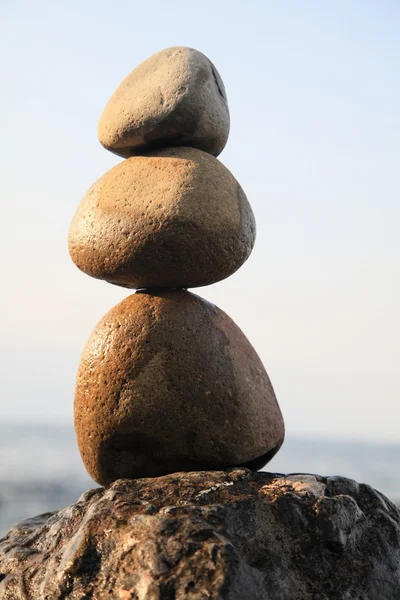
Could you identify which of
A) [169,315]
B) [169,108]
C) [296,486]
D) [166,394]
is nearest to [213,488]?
[296,486]

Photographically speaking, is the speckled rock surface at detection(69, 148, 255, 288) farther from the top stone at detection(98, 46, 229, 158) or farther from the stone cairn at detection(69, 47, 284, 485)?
the top stone at detection(98, 46, 229, 158)

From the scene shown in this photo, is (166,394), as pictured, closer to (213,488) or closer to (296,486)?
(213,488)

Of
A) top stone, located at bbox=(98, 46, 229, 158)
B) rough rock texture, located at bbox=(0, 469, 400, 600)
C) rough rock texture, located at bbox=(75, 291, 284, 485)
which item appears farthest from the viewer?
top stone, located at bbox=(98, 46, 229, 158)

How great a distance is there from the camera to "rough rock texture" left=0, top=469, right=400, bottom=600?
5250 millimetres

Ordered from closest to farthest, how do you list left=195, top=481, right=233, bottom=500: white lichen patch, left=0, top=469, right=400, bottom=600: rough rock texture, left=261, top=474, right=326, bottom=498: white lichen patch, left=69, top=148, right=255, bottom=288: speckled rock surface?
1. left=0, top=469, right=400, bottom=600: rough rock texture
2. left=195, top=481, right=233, bottom=500: white lichen patch
3. left=261, top=474, right=326, bottom=498: white lichen patch
4. left=69, top=148, right=255, bottom=288: speckled rock surface

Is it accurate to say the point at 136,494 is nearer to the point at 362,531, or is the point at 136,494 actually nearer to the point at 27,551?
the point at 27,551

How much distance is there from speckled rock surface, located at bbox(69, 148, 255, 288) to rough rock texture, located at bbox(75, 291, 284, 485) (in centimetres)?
33

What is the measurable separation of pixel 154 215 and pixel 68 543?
9.51ft

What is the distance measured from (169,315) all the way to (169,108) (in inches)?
78.9

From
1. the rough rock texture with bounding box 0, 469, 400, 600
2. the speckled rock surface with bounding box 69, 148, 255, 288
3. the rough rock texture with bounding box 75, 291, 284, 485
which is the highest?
the speckled rock surface with bounding box 69, 148, 255, 288

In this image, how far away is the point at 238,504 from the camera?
19.1 ft

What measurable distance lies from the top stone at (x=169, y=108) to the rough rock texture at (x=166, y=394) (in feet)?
5.28

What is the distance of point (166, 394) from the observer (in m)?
6.80

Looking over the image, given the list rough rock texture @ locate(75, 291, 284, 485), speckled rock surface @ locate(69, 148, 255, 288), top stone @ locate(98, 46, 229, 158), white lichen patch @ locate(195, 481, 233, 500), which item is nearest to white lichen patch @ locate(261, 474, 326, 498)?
white lichen patch @ locate(195, 481, 233, 500)
